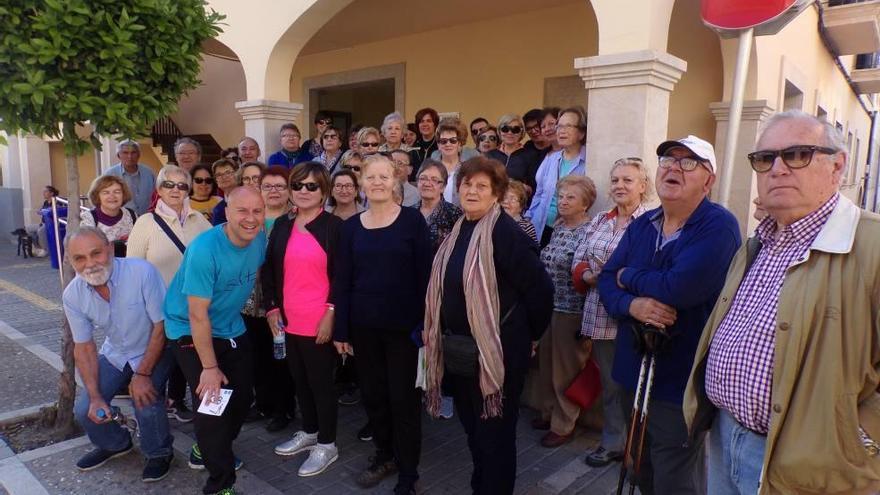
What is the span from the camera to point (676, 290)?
7.45ft

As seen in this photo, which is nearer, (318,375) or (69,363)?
(318,375)

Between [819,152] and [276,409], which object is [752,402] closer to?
[819,152]

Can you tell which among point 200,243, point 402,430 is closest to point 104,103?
point 200,243

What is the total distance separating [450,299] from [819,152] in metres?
1.66

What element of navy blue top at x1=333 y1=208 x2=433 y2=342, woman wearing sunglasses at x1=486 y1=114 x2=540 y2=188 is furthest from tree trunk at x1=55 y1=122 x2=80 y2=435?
woman wearing sunglasses at x1=486 y1=114 x2=540 y2=188

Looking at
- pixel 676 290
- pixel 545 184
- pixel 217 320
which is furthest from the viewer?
pixel 545 184

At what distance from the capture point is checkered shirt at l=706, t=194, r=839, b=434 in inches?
65.9

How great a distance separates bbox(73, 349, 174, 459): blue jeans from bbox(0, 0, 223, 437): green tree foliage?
149cm

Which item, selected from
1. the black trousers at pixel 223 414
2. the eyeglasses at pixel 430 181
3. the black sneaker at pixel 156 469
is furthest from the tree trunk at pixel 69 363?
the eyeglasses at pixel 430 181

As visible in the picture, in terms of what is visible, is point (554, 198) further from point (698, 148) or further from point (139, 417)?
point (139, 417)

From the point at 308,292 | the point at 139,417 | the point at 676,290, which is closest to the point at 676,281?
the point at 676,290

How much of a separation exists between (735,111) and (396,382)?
2327mm

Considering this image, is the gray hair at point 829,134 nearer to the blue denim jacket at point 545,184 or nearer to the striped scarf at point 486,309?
the striped scarf at point 486,309

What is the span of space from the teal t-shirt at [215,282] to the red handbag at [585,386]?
7.31ft
